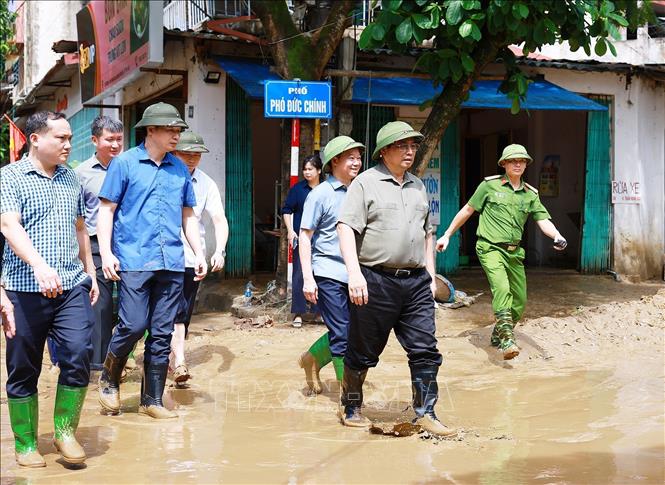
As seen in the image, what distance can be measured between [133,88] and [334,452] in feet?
40.7

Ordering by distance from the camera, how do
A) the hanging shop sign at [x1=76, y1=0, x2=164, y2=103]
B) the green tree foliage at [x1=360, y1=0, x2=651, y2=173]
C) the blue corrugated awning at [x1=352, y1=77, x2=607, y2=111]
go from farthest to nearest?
the blue corrugated awning at [x1=352, y1=77, x2=607, y2=111] → the hanging shop sign at [x1=76, y1=0, x2=164, y2=103] → the green tree foliage at [x1=360, y1=0, x2=651, y2=173]

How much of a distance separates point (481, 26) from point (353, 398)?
216 inches

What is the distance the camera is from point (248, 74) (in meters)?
12.4

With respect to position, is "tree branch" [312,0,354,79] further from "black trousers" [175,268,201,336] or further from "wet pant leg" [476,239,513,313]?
"black trousers" [175,268,201,336]

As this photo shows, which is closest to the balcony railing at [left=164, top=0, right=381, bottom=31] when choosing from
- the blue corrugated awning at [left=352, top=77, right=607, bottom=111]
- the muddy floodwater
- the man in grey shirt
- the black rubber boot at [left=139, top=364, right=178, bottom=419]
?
the blue corrugated awning at [left=352, top=77, right=607, bottom=111]

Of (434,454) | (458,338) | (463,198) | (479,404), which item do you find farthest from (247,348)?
(463,198)

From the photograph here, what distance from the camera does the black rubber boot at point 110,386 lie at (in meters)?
6.05

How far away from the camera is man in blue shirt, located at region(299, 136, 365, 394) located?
6.27m

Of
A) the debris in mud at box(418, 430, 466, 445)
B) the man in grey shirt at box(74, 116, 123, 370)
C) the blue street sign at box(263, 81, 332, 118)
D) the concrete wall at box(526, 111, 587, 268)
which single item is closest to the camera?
the debris in mud at box(418, 430, 466, 445)

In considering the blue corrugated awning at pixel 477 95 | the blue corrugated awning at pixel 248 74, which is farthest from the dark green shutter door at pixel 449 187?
the blue corrugated awning at pixel 248 74

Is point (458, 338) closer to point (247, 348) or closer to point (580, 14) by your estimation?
point (247, 348)

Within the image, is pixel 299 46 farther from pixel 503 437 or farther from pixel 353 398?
pixel 503 437

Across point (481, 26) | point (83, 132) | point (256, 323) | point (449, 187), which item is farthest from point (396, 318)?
point (83, 132)

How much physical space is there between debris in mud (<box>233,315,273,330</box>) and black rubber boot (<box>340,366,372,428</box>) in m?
4.29
